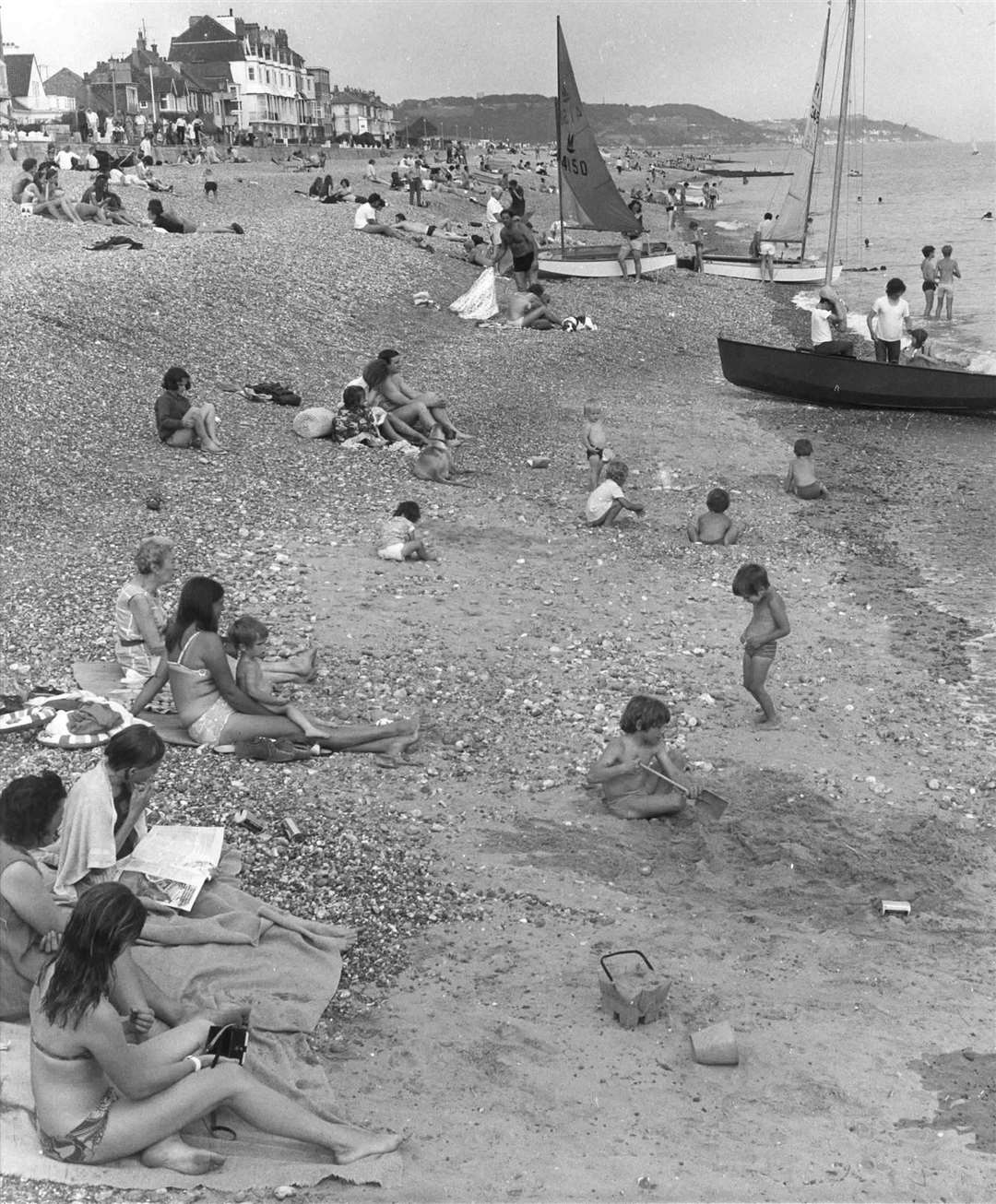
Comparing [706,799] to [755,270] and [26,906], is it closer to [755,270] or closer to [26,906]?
[26,906]

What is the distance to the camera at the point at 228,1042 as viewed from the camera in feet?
16.3

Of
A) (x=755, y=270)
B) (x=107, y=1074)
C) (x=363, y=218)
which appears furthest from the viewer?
(x=755, y=270)

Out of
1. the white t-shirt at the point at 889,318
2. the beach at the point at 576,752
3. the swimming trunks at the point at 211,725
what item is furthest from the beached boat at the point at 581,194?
the swimming trunks at the point at 211,725

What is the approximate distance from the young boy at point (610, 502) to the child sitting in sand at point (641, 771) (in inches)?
222

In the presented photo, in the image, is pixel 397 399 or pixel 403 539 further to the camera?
pixel 397 399

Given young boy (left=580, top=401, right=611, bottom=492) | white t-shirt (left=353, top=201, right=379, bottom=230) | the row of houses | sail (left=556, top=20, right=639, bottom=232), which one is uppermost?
the row of houses

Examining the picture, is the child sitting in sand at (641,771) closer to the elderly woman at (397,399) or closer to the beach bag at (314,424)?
the beach bag at (314,424)

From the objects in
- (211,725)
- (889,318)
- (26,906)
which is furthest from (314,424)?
(26,906)

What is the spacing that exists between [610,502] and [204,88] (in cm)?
9692

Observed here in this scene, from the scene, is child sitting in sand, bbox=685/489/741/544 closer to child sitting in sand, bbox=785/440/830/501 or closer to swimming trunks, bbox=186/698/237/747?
child sitting in sand, bbox=785/440/830/501

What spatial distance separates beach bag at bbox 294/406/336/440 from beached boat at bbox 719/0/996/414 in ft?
24.7

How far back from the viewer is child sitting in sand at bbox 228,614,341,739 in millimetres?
7980

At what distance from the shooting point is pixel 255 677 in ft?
26.3

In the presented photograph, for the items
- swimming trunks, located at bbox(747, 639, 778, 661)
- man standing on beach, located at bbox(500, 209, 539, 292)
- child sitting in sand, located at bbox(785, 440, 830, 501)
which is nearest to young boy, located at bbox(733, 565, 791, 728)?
swimming trunks, located at bbox(747, 639, 778, 661)
